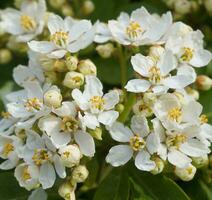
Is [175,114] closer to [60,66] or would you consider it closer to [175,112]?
[175,112]

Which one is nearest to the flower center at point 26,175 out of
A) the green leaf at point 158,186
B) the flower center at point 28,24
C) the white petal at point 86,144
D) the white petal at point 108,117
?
the white petal at point 86,144

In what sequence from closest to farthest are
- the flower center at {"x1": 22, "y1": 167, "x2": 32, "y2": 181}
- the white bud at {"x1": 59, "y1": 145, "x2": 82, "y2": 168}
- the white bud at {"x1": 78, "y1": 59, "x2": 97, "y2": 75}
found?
the white bud at {"x1": 59, "y1": 145, "x2": 82, "y2": 168} < the flower center at {"x1": 22, "y1": 167, "x2": 32, "y2": 181} < the white bud at {"x1": 78, "y1": 59, "x2": 97, "y2": 75}

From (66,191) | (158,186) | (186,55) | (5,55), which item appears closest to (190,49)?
(186,55)

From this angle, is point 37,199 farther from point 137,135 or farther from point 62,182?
point 137,135

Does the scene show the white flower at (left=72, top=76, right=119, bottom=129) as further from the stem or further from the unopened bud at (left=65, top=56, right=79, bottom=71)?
the stem

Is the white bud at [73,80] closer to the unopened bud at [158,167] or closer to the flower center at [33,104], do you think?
the flower center at [33,104]

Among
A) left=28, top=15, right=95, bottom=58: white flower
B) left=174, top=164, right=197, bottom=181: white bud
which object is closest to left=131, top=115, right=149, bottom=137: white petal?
left=174, top=164, right=197, bottom=181: white bud
